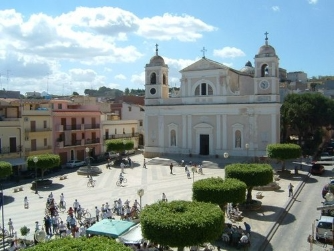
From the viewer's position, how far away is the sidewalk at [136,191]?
928 inches

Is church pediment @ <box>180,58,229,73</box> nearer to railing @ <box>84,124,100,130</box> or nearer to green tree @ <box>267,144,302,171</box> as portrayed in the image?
railing @ <box>84,124,100,130</box>

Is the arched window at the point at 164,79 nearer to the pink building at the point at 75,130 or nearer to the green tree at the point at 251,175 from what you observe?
the pink building at the point at 75,130

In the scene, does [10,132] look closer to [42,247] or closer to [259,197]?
[259,197]

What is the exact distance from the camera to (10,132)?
38.6 m

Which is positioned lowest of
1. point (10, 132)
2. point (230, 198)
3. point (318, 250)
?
point (318, 250)

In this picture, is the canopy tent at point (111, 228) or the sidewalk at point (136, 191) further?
the sidewalk at point (136, 191)

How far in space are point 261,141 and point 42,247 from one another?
35.1 m

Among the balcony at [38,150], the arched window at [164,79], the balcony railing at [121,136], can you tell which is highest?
the arched window at [164,79]

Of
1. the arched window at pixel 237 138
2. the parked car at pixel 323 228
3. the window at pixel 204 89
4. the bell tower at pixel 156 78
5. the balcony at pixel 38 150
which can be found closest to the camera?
the parked car at pixel 323 228

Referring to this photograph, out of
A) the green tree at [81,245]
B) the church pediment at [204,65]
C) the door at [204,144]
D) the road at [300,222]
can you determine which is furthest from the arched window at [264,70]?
the green tree at [81,245]

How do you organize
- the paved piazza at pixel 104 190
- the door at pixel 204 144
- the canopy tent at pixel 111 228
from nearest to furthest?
the canopy tent at pixel 111 228
the paved piazza at pixel 104 190
the door at pixel 204 144

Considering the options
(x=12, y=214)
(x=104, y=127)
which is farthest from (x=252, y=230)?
(x=104, y=127)

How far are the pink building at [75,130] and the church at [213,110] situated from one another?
657cm

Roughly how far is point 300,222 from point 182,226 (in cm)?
1139
